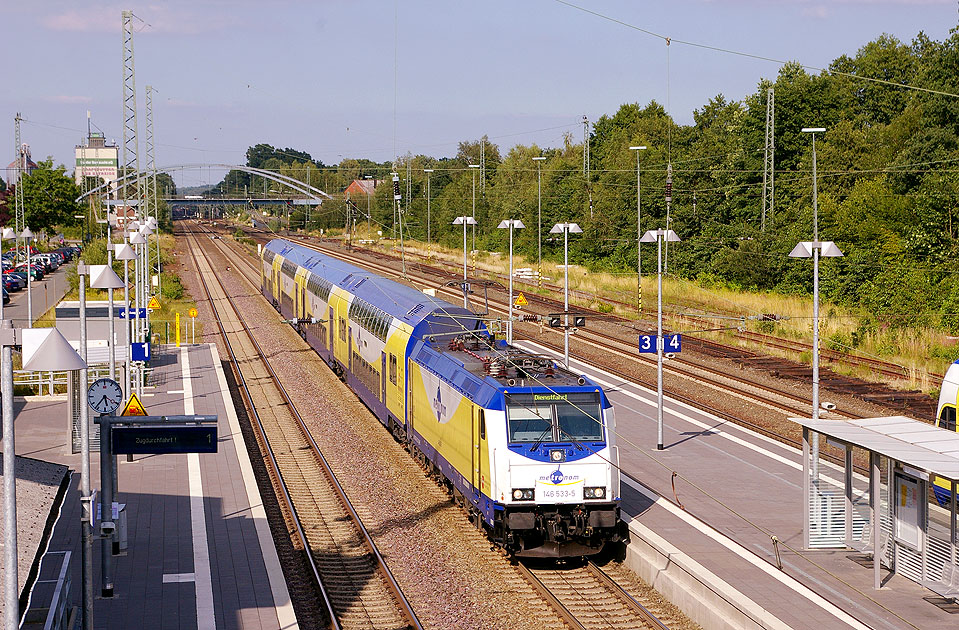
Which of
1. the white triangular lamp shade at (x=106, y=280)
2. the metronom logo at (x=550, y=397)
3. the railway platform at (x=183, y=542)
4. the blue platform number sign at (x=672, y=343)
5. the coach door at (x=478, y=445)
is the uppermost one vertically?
the white triangular lamp shade at (x=106, y=280)

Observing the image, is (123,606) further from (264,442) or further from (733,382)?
(733,382)

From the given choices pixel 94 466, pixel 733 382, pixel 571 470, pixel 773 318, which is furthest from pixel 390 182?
pixel 571 470

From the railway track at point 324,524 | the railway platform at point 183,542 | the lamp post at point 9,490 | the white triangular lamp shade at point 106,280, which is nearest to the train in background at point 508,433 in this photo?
the railway track at point 324,524

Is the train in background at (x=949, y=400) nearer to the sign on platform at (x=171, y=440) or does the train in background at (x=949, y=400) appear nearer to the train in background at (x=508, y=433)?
the train in background at (x=508, y=433)

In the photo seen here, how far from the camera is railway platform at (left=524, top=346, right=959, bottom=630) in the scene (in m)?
12.6

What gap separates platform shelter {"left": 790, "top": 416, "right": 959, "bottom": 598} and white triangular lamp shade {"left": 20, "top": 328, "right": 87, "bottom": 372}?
33.5ft

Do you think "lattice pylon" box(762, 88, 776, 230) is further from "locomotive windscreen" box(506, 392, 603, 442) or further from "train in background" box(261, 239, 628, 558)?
"locomotive windscreen" box(506, 392, 603, 442)

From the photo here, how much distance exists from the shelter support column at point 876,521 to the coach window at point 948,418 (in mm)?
4112

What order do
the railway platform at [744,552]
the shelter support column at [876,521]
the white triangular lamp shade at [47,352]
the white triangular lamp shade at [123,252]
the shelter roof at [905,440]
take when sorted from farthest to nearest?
the white triangular lamp shade at [123,252] < the shelter support column at [876,521] < the shelter roof at [905,440] < the railway platform at [744,552] < the white triangular lamp shade at [47,352]

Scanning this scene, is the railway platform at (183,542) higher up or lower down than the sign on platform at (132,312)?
lower down

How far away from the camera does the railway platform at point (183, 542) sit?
13227 millimetres

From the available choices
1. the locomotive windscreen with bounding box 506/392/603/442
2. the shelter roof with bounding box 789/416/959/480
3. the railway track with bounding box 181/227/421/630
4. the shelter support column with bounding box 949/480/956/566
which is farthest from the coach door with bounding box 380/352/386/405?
the shelter support column with bounding box 949/480/956/566

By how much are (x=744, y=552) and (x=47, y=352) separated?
1056 cm

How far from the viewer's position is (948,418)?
18.1 m
